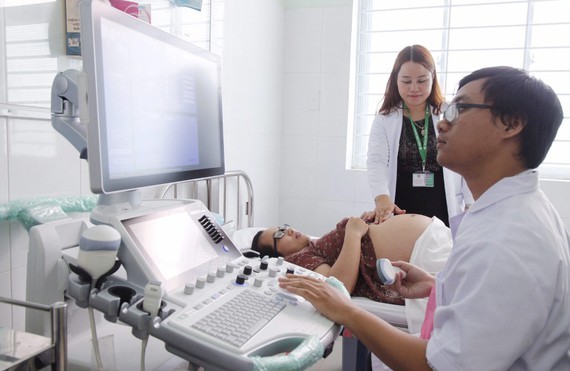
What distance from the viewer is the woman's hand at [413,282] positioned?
154cm

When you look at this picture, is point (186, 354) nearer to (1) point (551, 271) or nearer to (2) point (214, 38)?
(1) point (551, 271)

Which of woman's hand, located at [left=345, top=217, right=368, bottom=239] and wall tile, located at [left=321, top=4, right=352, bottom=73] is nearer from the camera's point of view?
woman's hand, located at [left=345, top=217, right=368, bottom=239]

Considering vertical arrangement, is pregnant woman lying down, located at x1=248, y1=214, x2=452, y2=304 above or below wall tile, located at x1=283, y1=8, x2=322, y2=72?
below

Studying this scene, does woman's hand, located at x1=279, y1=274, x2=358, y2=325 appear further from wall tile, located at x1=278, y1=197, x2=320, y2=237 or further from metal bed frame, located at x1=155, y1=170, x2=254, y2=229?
wall tile, located at x1=278, y1=197, x2=320, y2=237

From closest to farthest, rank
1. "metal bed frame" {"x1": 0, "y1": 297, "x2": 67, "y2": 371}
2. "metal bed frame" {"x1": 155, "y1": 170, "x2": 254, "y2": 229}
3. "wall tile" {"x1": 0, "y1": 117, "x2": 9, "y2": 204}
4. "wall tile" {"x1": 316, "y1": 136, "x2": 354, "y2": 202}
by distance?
"metal bed frame" {"x1": 0, "y1": 297, "x2": 67, "y2": 371}
"wall tile" {"x1": 0, "y1": 117, "x2": 9, "y2": 204}
"metal bed frame" {"x1": 155, "y1": 170, "x2": 254, "y2": 229}
"wall tile" {"x1": 316, "y1": 136, "x2": 354, "y2": 202}

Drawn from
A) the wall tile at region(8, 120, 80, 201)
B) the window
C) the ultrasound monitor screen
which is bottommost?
the ultrasound monitor screen

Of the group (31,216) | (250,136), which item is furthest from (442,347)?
(250,136)

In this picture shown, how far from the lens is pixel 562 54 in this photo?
3.17 meters

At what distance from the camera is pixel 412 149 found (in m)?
2.51

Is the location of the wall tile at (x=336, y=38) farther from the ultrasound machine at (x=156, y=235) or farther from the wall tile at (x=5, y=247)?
the wall tile at (x=5, y=247)

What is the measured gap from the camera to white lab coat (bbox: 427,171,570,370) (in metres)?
0.86

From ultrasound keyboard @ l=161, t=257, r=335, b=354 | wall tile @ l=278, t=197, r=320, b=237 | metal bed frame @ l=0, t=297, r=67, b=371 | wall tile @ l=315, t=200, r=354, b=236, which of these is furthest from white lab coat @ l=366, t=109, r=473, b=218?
metal bed frame @ l=0, t=297, r=67, b=371

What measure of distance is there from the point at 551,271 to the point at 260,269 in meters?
0.67

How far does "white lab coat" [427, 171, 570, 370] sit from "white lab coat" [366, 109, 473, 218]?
1.55 m
